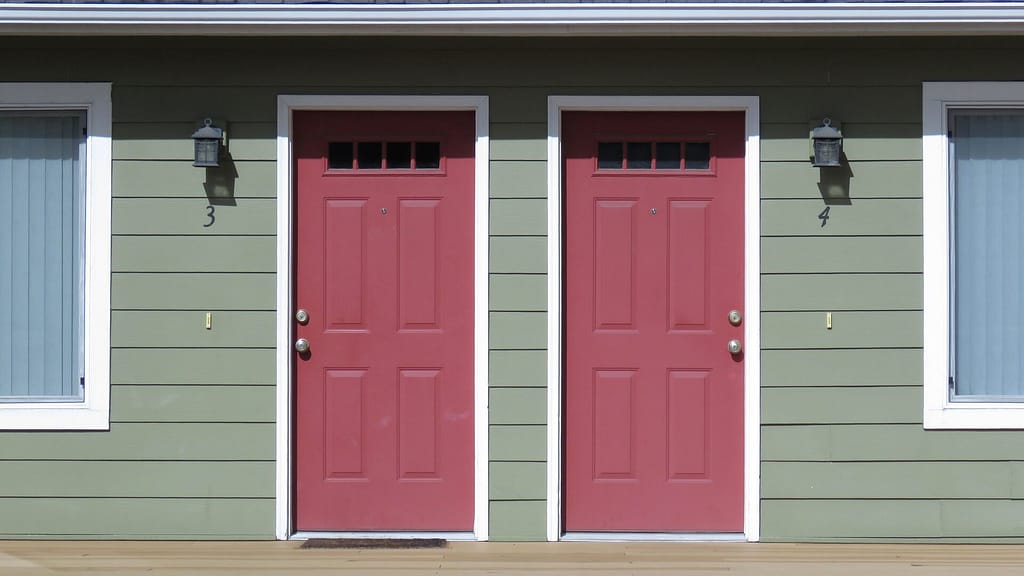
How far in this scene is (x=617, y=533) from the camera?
5172mm

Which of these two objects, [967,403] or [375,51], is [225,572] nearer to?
[375,51]

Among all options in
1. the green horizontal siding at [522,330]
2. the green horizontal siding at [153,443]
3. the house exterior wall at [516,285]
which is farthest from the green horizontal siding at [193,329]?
the green horizontal siding at [522,330]

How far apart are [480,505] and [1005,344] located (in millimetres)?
2597

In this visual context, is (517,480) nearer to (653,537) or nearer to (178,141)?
(653,537)

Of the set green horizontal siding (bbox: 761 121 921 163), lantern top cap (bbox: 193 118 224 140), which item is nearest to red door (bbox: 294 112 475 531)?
lantern top cap (bbox: 193 118 224 140)

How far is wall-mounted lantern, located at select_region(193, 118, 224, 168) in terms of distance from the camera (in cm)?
501

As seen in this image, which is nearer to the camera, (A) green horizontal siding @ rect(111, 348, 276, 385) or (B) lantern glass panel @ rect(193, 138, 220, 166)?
(B) lantern glass panel @ rect(193, 138, 220, 166)

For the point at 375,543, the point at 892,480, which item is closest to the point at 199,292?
the point at 375,543

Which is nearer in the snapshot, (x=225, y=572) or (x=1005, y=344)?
(x=225, y=572)

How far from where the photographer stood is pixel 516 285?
5102 millimetres

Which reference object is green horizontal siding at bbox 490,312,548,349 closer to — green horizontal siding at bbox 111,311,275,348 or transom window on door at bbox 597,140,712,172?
transom window on door at bbox 597,140,712,172

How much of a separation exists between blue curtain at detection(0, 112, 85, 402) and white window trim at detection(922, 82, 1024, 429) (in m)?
4.02

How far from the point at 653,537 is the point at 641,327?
3.27 ft

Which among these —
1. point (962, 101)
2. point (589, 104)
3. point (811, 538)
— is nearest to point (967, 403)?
point (811, 538)
